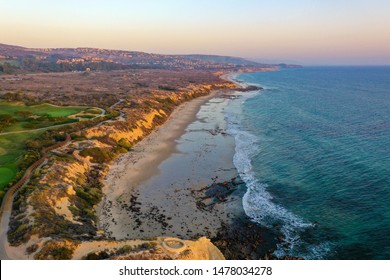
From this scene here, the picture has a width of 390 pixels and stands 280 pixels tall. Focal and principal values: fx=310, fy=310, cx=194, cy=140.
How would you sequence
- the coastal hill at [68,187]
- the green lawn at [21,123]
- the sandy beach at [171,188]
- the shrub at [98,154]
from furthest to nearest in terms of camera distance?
1. the shrub at [98,154]
2. the green lawn at [21,123]
3. the sandy beach at [171,188]
4. the coastal hill at [68,187]

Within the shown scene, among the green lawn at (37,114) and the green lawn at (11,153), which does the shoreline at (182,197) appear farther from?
the green lawn at (37,114)

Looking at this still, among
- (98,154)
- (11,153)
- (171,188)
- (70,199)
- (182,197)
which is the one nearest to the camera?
(70,199)

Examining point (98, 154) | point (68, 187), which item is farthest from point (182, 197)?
point (98, 154)

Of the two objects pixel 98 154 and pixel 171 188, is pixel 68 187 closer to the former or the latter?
pixel 171 188

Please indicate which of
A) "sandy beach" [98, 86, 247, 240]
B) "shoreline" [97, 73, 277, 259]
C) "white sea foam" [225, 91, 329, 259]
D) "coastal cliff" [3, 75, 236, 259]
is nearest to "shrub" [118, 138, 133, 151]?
"coastal cliff" [3, 75, 236, 259]

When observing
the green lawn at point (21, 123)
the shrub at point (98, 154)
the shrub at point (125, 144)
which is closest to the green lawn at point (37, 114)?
the green lawn at point (21, 123)

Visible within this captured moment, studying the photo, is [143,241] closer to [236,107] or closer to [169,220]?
[169,220]

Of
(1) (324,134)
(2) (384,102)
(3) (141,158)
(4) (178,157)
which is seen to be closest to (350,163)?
(1) (324,134)

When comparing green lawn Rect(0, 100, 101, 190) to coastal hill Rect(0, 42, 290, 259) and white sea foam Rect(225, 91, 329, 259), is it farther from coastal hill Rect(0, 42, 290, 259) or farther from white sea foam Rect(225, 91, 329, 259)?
white sea foam Rect(225, 91, 329, 259)
